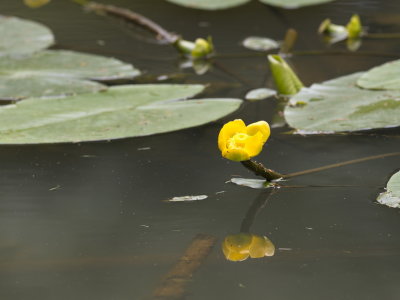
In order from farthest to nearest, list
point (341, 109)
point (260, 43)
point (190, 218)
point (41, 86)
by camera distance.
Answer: point (260, 43) < point (41, 86) < point (341, 109) < point (190, 218)

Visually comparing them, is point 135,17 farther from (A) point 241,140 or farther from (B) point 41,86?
(A) point 241,140

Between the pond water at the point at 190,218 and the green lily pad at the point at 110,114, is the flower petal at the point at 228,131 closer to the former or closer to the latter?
the pond water at the point at 190,218

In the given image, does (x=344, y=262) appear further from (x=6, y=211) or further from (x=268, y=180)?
(x=6, y=211)

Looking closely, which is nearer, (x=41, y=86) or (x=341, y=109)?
(x=341, y=109)

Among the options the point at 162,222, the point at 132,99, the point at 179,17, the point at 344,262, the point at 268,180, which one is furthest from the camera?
→ the point at 179,17

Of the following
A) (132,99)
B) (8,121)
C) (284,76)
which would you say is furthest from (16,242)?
(284,76)

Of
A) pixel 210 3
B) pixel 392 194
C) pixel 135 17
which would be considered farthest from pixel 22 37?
pixel 392 194

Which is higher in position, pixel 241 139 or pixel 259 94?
pixel 241 139

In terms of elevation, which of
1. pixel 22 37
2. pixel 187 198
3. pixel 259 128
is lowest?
pixel 22 37
